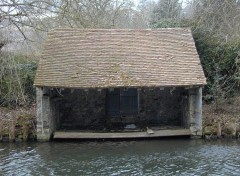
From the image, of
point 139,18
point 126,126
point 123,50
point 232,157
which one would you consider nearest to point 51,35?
point 123,50

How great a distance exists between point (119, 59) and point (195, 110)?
3560 mm

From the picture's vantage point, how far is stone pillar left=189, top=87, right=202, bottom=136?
14.4 m

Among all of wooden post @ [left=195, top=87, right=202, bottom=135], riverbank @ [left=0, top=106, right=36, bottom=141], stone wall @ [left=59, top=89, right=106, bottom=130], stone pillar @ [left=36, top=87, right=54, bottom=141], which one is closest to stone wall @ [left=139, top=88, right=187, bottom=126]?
wooden post @ [left=195, top=87, right=202, bottom=135]

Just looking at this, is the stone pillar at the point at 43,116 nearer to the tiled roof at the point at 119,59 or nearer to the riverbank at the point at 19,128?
the riverbank at the point at 19,128

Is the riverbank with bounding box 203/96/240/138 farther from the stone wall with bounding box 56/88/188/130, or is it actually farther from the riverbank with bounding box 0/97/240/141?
the stone wall with bounding box 56/88/188/130

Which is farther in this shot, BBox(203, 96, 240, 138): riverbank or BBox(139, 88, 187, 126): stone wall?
BBox(139, 88, 187, 126): stone wall

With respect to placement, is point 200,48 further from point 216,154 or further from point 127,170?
point 127,170

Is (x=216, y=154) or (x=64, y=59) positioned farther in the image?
(x=64, y=59)

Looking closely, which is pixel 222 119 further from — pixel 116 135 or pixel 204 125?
pixel 116 135

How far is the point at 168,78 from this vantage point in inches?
567

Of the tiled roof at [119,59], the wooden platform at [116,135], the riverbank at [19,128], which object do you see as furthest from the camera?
the riverbank at [19,128]

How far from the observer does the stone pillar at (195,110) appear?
14.4 metres

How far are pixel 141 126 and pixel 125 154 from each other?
11.3 feet

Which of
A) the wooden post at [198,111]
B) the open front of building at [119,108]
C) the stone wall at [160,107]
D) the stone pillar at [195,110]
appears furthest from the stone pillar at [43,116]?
the wooden post at [198,111]
